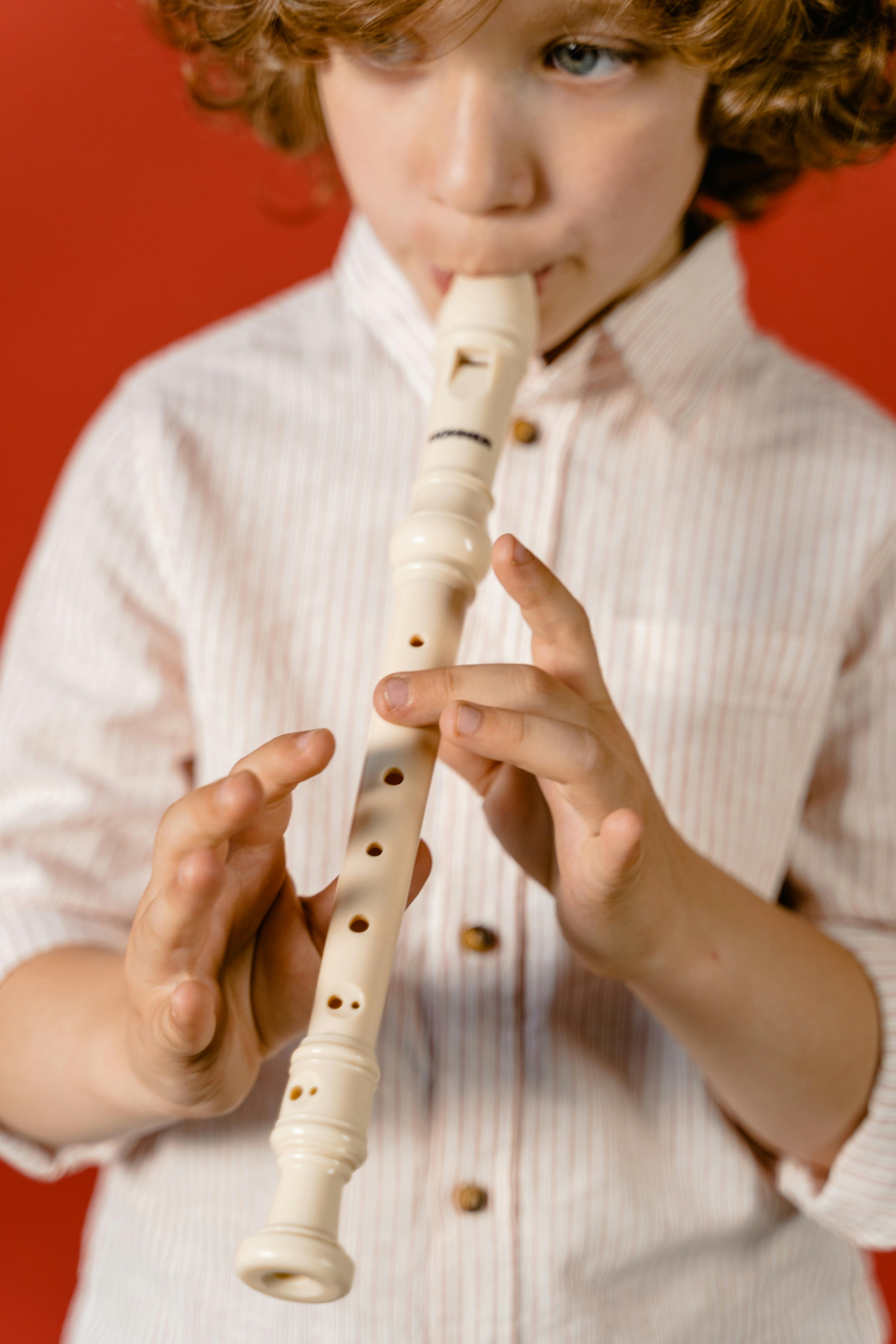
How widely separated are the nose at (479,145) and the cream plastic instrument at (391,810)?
47mm

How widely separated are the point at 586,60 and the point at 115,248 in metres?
0.61

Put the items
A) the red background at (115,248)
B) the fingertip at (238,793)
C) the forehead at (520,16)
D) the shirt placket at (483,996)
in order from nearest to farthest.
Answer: the fingertip at (238,793)
the forehead at (520,16)
the shirt placket at (483,996)
the red background at (115,248)

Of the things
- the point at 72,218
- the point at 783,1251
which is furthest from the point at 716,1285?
the point at 72,218

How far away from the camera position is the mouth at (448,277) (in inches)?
25.5

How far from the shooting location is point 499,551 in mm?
499

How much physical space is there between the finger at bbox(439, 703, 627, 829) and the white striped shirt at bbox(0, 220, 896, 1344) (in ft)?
0.63

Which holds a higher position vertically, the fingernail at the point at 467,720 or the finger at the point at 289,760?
the fingernail at the point at 467,720

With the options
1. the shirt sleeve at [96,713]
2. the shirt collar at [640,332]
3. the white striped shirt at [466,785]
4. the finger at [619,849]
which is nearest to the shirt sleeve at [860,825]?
the white striped shirt at [466,785]

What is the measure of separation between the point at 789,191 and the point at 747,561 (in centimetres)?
28

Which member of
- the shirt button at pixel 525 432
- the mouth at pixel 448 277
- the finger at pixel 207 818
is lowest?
the finger at pixel 207 818

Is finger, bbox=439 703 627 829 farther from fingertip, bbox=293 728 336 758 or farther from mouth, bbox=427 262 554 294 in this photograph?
mouth, bbox=427 262 554 294

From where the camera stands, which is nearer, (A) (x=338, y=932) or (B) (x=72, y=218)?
(A) (x=338, y=932)

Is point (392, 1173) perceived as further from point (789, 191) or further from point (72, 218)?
point (72, 218)

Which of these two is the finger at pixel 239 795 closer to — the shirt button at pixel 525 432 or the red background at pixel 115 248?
the shirt button at pixel 525 432
